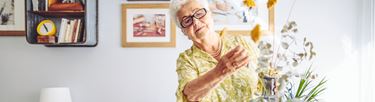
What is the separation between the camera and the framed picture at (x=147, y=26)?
8.90 ft

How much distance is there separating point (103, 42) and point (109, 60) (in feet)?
0.42

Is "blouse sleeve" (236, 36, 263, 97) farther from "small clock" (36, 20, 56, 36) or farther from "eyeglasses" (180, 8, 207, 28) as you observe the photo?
"small clock" (36, 20, 56, 36)

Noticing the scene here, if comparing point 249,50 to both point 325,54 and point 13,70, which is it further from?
point 13,70

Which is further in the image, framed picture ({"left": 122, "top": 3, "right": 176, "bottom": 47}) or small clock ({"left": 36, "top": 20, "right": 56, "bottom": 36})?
framed picture ({"left": 122, "top": 3, "right": 176, "bottom": 47})

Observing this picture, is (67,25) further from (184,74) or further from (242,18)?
(242,18)

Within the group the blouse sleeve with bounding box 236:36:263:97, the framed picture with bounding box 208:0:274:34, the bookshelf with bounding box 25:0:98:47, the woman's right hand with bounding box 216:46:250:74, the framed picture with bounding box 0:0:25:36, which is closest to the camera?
the woman's right hand with bounding box 216:46:250:74

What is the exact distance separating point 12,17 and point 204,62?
146cm

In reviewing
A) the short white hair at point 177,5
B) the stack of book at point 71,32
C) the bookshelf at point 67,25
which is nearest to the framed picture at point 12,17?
the bookshelf at point 67,25

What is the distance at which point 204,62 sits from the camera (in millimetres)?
2109

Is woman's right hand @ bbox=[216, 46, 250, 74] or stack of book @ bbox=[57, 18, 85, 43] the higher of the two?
stack of book @ bbox=[57, 18, 85, 43]

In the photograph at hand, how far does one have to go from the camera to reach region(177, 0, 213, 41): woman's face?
2.06m

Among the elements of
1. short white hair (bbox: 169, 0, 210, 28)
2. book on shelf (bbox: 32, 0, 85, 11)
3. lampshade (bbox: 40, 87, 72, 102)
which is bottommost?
lampshade (bbox: 40, 87, 72, 102)

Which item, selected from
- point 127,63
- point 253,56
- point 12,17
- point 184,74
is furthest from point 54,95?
point 253,56

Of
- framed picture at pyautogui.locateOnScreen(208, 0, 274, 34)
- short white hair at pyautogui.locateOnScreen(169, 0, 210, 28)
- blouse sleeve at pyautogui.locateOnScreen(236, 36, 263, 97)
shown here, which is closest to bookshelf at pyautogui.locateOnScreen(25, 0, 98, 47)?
short white hair at pyautogui.locateOnScreen(169, 0, 210, 28)
